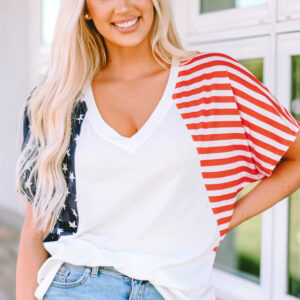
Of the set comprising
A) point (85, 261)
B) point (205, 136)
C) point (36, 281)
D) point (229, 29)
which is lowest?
point (36, 281)

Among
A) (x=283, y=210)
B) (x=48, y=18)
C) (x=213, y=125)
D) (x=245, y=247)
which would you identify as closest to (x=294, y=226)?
(x=283, y=210)

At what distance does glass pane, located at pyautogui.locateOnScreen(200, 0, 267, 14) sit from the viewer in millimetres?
2296

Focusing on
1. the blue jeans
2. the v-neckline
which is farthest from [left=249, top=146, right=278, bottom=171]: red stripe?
the blue jeans

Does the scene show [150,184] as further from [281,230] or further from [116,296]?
[281,230]

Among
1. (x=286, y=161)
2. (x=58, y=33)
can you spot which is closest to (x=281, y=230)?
(x=286, y=161)

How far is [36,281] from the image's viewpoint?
148 centimetres

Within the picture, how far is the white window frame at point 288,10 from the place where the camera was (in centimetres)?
203

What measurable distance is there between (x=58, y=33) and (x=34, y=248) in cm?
65

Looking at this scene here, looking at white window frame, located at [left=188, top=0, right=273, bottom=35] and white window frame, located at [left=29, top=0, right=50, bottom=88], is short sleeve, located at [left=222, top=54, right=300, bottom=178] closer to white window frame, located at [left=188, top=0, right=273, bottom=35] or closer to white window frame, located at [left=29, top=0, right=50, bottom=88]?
white window frame, located at [left=188, top=0, right=273, bottom=35]

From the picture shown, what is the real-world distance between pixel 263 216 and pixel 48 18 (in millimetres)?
2742

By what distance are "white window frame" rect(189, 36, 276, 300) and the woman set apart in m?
0.79

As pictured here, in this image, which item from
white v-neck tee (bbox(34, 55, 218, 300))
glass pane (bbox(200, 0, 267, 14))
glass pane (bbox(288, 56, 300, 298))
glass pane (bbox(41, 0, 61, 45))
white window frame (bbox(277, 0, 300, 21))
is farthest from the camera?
glass pane (bbox(41, 0, 61, 45))

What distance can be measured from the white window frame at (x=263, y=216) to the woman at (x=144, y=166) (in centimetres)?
79

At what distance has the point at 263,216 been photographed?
7.57 feet
